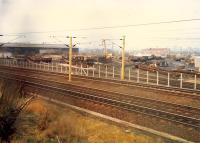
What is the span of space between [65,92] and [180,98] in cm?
884

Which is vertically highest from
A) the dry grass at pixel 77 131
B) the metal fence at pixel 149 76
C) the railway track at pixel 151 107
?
the metal fence at pixel 149 76

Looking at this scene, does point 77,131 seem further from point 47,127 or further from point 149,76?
point 149,76

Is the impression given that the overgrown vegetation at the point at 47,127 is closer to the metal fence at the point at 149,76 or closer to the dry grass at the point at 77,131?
the dry grass at the point at 77,131

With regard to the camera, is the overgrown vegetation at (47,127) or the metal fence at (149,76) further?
the metal fence at (149,76)

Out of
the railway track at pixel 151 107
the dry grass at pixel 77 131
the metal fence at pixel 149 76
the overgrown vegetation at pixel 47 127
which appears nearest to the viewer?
the overgrown vegetation at pixel 47 127

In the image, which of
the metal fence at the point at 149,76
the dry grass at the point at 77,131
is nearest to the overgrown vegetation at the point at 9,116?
the dry grass at the point at 77,131

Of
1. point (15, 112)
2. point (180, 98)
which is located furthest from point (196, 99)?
point (15, 112)

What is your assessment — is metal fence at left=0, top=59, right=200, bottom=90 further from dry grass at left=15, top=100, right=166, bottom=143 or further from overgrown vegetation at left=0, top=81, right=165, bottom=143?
overgrown vegetation at left=0, top=81, right=165, bottom=143

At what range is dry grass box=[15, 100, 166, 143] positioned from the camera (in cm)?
1202

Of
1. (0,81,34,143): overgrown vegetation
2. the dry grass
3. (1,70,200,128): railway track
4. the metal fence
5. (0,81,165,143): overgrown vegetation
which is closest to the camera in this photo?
(0,81,34,143): overgrown vegetation

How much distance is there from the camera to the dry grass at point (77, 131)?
12.0 m

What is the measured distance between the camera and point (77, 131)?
13.1 metres

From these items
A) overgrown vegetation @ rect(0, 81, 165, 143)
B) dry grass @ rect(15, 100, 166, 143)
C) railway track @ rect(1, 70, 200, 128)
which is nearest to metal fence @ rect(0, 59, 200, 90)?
railway track @ rect(1, 70, 200, 128)

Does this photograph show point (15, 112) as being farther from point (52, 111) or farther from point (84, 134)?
point (52, 111)
